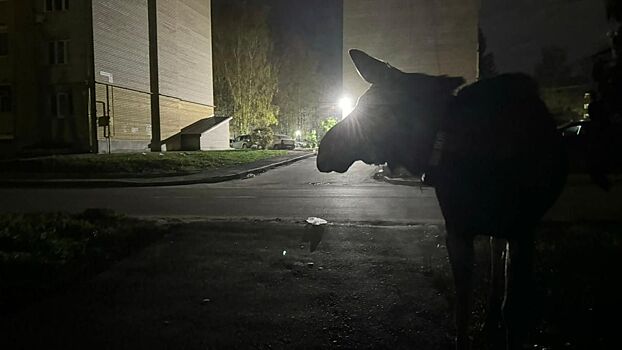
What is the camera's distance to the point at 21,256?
5.74 metres

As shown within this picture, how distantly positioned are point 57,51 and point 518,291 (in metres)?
33.5

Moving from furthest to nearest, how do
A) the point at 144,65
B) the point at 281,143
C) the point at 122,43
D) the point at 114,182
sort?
the point at 281,143, the point at 144,65, the point at 122,43, the point at 114,182

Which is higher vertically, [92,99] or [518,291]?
[92,99]

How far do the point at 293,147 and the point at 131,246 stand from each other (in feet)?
136

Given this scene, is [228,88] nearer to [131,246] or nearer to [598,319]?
[131,246]

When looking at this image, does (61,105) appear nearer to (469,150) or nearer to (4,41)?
(4,41)

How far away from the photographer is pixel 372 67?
2992 mm

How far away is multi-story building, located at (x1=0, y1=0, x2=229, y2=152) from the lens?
29.4 meters

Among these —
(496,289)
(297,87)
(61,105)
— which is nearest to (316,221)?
(496,289)

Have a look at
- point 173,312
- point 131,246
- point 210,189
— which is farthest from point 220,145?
point 173,312

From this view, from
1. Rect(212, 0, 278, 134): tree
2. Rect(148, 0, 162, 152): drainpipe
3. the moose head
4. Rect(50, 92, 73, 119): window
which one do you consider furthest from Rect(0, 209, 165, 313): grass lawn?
Rect(212, 0, 278, 134): tree

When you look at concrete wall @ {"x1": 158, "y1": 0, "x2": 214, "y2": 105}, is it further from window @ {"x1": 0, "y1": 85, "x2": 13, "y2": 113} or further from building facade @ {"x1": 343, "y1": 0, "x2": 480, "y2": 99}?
building facade @ {"x1": 343, "y1": 0, "x2": 480, "y2": 99}

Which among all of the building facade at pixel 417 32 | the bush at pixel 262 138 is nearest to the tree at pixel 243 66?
the bush at pixel 262 138

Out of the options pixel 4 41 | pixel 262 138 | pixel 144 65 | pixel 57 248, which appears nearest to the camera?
pixel 57 248
